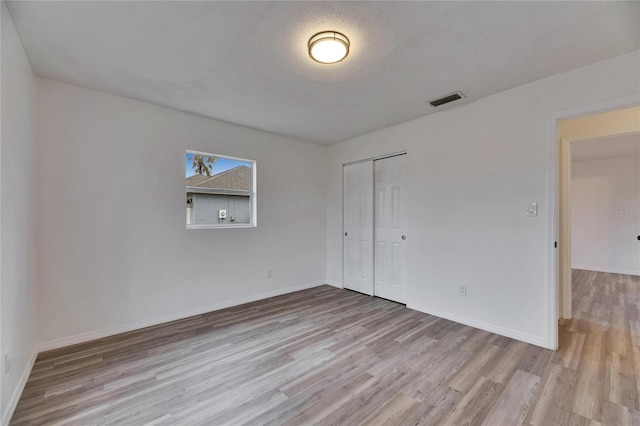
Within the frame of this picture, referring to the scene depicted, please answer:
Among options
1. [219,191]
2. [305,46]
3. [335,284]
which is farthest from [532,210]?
[219,191]

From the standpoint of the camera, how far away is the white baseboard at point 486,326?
2533 mm

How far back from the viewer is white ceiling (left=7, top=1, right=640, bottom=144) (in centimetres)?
167

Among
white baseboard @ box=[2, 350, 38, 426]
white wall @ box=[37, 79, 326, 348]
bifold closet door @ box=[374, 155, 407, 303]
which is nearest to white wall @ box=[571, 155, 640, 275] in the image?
bifold closet door @ box=[374, 155, 407, 303]

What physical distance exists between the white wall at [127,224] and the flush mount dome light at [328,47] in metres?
2.06

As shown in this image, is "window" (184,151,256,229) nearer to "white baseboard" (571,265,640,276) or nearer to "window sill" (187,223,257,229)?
"window sill" (187,223,257,229)

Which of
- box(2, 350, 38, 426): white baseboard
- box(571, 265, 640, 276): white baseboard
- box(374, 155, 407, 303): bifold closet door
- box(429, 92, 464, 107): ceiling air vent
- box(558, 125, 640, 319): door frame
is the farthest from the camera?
box(571, 265, 640, 276): white baseboard

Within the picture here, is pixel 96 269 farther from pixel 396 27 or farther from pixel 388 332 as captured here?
pixel 396 27

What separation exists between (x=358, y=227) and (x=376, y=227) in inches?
13.6

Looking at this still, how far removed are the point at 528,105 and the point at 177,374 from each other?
3.94 m

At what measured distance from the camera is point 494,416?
1.66m

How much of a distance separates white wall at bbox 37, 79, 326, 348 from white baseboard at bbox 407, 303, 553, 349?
7.35ft

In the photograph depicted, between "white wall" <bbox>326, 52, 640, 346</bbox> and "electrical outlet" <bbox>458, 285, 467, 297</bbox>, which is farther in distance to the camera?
"electrical outlet" <bbox>458, 285, 467, 297</bbox>

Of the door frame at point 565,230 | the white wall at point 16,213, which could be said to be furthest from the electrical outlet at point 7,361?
the door frame at point 565,230

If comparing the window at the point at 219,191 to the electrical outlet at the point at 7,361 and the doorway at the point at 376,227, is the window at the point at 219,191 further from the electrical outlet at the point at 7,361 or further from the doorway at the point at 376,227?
the electrical outlet at the point at 7,361
